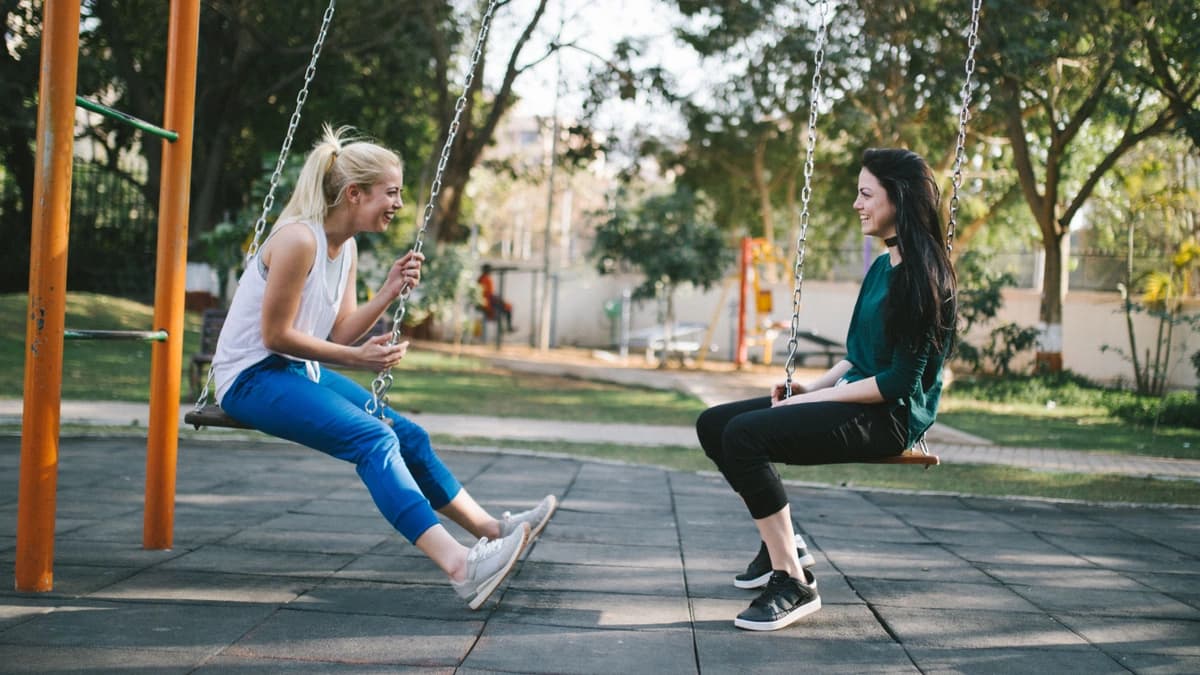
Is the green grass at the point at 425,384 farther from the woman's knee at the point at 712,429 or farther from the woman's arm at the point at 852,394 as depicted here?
the woman's arm at the point at 852,394

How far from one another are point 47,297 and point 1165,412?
42.7 feet

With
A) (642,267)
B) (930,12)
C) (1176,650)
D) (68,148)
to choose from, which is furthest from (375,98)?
(1176,650)

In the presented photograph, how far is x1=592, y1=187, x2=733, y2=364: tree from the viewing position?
58.4 ft

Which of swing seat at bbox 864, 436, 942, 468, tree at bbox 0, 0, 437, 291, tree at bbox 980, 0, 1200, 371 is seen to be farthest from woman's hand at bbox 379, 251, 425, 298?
tree at bbox 0, 0, 437, 291

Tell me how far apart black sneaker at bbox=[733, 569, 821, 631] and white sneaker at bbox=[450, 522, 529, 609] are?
28.4 inches

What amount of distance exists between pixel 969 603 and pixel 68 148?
3308 millimetres

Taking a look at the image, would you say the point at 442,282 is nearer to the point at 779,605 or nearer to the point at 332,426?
the point at 332,426

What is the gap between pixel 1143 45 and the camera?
13.8 metres

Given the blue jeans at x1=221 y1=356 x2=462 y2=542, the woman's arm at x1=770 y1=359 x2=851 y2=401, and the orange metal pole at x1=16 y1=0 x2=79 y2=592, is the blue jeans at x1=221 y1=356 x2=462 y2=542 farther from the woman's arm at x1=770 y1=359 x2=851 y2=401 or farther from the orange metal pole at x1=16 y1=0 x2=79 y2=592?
the woman's arm at x1=770 y1=359 x2=851 y2=401

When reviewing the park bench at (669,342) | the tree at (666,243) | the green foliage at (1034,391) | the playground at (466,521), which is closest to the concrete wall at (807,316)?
the park bench at (669,342)

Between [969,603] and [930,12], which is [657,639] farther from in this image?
[930,12]

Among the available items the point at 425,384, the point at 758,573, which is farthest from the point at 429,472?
the point at 425,384

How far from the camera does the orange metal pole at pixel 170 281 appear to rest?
A: 396cm

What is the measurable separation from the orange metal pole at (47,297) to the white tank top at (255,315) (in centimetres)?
50
